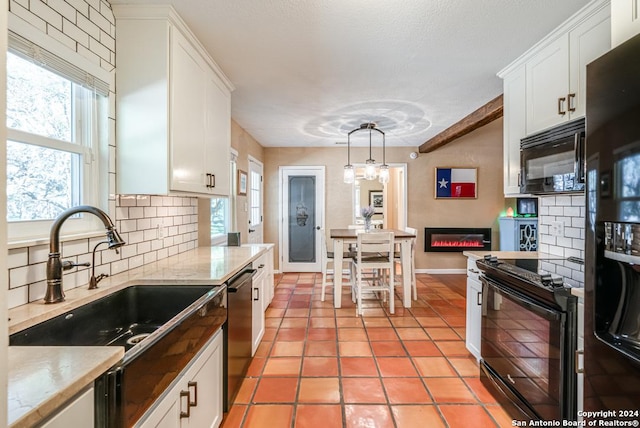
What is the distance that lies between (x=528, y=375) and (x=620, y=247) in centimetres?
103

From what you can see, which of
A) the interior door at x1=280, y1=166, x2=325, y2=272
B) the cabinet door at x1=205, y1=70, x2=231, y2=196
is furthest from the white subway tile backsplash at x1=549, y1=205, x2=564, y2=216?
the interior door at x1=280, y1=166, x2=325, y2=272

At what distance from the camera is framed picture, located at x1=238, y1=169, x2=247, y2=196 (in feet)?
13.6

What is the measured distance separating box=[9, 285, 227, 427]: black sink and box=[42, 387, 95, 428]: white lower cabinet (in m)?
0.02

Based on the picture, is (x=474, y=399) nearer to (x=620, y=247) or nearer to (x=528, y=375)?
(x=528, y=375)

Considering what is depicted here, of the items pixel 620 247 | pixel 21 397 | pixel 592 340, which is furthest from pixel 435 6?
pixel 21 397

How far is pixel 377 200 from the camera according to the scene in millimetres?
7781

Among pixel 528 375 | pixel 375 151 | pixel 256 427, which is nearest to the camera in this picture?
pixel 528 375

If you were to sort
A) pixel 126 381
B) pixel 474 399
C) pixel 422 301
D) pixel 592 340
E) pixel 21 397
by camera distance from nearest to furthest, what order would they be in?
1. pixel 21 397
2. pixel 126 381
3. pixel 592 340
4. pixel 474 399
5. pixel 422 301

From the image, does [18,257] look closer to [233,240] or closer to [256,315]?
[256,315]

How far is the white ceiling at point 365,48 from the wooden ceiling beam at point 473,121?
89 millimetres

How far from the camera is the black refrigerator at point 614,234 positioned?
909 mm

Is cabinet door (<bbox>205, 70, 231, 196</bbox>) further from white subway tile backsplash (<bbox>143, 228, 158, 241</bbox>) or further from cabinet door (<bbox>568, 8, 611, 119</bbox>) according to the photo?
cabinet door (<bbox>568, 8, 611, 119</bbox>)

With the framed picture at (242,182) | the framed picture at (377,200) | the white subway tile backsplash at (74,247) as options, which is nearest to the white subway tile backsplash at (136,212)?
the white subway tile backsplash at (74,247)

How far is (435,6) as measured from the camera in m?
1.73
